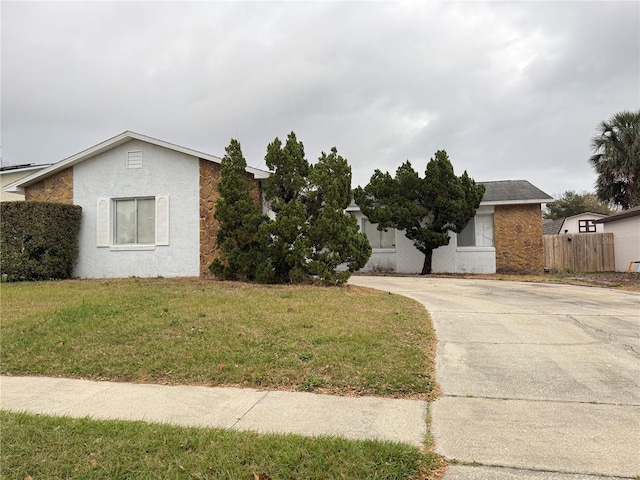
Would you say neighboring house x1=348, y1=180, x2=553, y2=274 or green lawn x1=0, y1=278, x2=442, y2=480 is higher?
neighboring house x1=348, y1=180, x2=553, y2=274

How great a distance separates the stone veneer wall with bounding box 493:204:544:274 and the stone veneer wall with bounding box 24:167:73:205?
1549 centimetres

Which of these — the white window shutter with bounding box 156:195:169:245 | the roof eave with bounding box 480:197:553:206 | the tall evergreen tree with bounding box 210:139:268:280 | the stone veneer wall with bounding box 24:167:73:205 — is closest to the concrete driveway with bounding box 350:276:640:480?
the tall evergreen tree with bounding box 210:139:268:280

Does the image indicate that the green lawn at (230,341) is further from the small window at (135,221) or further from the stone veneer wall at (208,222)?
the small window at (135,221)

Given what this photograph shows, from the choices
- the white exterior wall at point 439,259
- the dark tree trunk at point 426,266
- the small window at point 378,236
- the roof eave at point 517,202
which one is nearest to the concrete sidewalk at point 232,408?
the dark tree trunk at point 426,266

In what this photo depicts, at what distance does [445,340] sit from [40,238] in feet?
36.3

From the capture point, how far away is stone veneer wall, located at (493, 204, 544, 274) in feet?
57.2

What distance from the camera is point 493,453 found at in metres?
2.97

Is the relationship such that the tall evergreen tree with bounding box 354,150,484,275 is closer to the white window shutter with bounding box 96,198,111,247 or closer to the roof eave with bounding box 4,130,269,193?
the roof eave with bounding box 4,130,269,193

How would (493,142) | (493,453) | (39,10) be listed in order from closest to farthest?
(493,453), (39,10), (493,142)

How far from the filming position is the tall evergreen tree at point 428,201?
1577cm

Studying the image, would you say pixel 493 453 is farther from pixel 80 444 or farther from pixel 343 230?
pixel 343 230

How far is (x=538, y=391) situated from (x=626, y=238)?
1826 centimetres

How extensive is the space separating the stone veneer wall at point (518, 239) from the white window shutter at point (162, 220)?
12650mm

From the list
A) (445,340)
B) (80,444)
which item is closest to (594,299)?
(445,340)
